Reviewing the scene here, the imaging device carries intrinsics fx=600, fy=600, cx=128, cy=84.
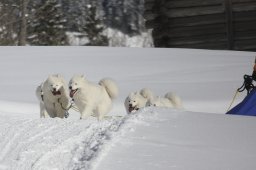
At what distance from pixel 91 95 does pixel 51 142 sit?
6.07 feet

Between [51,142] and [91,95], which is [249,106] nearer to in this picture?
[91,95]

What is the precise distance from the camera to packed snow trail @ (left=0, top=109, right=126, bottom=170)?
3994mm

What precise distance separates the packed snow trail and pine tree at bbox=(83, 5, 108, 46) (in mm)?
38101

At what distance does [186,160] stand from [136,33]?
2354 inches

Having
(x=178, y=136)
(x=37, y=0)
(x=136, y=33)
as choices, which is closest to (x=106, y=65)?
(x=178, y=136)

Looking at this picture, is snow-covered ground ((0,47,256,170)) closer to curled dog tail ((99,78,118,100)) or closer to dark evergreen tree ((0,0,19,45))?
curled dog tail ((99,78,118,100))

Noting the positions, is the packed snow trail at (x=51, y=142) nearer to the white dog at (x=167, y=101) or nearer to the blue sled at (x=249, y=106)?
the white dog at (x=167, y=101)

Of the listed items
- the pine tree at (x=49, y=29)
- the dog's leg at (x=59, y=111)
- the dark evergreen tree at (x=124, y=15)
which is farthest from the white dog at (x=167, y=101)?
the dark evergreen tree at (x=124, y=15)

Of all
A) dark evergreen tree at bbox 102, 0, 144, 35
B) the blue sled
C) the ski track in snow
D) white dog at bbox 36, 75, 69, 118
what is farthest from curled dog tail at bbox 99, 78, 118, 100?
dark evergreen tree at bbox 102, 0, 144, 35

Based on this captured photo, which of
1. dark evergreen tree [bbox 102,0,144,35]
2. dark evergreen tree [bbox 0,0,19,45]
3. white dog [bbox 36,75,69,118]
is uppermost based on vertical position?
white dog [bbox 36,75,69,118]

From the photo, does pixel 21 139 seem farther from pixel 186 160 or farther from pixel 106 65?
pixel 106 65

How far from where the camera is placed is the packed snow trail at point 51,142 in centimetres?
399

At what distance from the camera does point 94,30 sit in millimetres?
45094

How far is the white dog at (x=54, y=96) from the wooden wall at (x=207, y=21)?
8.79 meters
